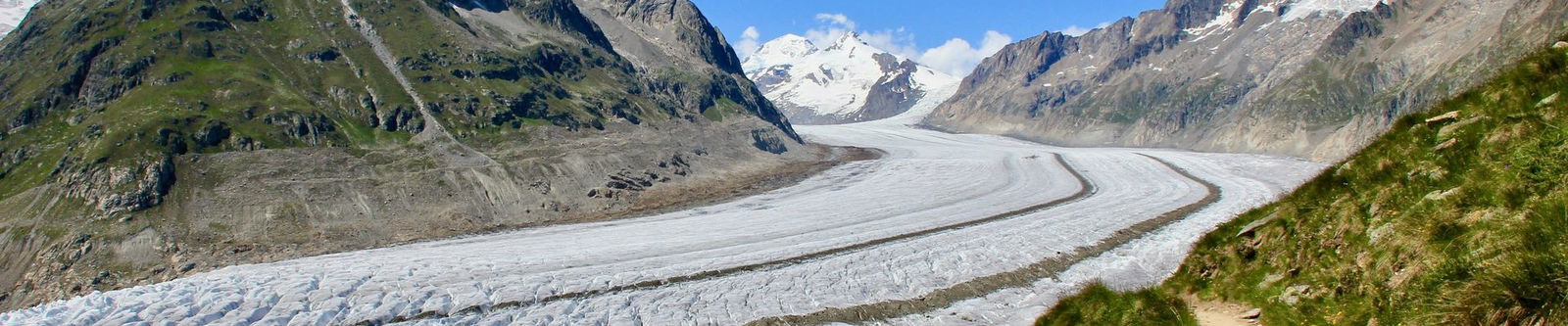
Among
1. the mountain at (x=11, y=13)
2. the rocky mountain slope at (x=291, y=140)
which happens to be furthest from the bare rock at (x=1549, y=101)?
the mountain at (x=11, y=13)

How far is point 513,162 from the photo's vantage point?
5550 centimetres

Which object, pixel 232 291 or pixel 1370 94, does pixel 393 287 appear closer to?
pixel 232 291

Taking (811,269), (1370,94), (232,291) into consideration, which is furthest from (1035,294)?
(1370,94)

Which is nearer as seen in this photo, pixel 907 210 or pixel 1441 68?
pixel 907 210

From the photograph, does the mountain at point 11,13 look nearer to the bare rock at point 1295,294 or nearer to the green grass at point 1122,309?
the green grass at point 1122,309

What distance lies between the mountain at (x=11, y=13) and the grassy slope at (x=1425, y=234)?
20218 cm

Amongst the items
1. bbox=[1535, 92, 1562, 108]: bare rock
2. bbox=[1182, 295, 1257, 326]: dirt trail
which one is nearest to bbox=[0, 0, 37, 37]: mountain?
bbox=[1182, 295, 1257, 326]: dirt trail

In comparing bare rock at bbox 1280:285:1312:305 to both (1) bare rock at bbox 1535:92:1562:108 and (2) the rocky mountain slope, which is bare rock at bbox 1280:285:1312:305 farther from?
(2) the rocky mountain slope

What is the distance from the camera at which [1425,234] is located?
851 centimetres

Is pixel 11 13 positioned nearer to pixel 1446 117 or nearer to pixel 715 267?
pixel 715 267

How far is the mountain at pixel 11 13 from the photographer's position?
481ft

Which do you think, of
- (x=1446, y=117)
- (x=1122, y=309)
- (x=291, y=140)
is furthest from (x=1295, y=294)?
(x=291, y=140)

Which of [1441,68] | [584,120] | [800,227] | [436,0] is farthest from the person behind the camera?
[1441,68]

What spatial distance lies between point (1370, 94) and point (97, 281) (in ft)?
561
